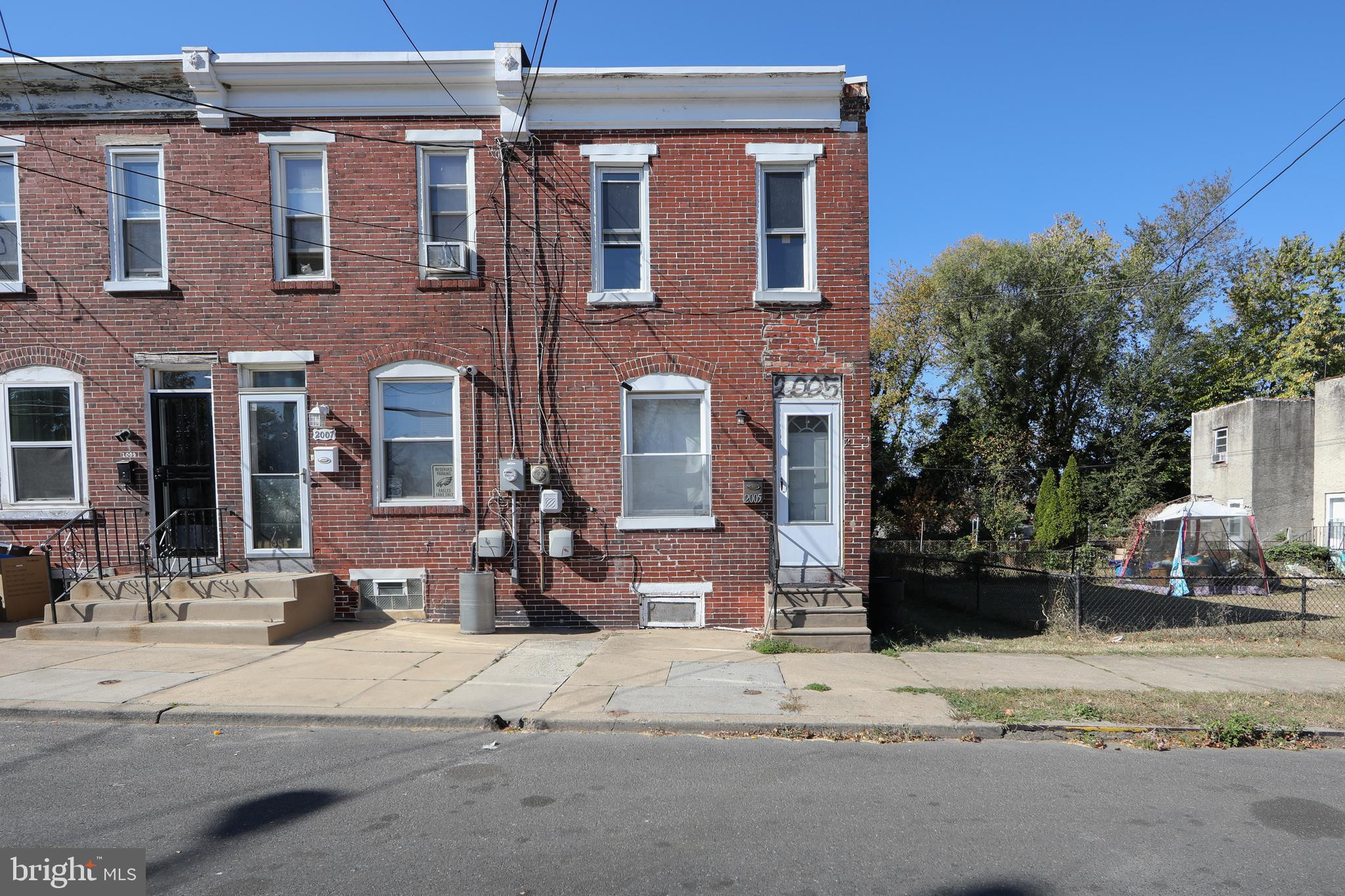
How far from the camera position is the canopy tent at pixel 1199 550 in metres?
15.7

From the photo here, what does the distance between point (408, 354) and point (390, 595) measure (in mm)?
3147

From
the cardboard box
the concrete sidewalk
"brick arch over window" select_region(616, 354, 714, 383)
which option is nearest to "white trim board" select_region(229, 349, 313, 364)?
the concrete sidewalk

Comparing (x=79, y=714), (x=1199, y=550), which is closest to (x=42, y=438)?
(x=79, y=714)

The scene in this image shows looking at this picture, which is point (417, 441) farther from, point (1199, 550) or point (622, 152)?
point (1199, 550)

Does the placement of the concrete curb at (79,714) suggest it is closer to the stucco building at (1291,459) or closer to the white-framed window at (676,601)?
the white-framed window at (676,601)

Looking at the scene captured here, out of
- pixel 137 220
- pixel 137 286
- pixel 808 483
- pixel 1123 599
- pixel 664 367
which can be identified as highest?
pixel 137 220

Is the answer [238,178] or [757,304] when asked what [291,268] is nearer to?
[238,178]

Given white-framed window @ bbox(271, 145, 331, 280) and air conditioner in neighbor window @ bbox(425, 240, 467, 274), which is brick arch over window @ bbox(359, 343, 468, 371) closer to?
air conditioner in neighbor window @ bbox(425, 240, 467, 274)

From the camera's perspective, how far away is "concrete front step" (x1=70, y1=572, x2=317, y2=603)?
9.29 m

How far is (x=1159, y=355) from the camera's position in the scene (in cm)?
2762

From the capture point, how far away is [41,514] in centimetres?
1006

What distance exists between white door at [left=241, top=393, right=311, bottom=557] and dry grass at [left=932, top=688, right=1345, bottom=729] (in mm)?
8148

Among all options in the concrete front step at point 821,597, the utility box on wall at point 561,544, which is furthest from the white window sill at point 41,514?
the concrete front step at point 821,597

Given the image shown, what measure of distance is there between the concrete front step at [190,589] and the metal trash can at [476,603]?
6.53ft
